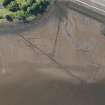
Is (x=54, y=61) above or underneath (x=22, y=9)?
underneath

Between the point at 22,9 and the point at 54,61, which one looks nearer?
the point at 54,61

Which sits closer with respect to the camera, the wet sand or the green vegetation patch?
the wet sand

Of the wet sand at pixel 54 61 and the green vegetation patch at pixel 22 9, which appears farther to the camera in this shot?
the green vegetation patch at pixel 22 9

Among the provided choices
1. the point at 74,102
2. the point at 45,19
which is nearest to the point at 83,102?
the point at 74,102

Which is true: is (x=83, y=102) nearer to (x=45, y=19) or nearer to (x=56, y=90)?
(x=56, y=90)
